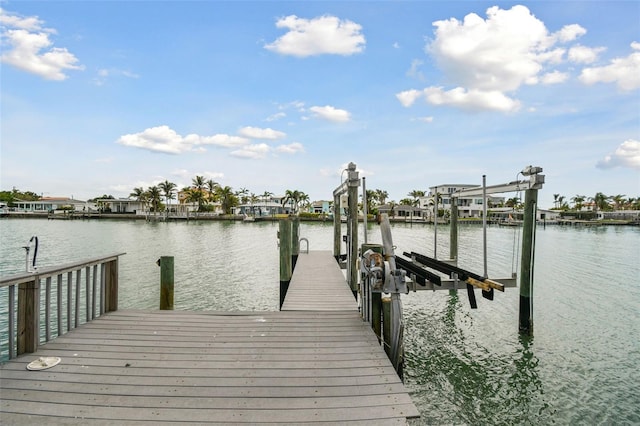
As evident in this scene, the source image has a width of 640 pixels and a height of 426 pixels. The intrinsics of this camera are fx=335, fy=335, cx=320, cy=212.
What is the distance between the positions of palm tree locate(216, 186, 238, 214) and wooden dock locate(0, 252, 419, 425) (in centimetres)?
8905

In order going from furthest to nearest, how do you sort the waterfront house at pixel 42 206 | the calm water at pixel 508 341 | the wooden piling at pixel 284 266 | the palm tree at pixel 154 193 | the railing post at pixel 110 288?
the waterfront house at pixel 42 206 < the palm tree at pixel 154 193 < the wooden piling at pixel 284 266 < the railing post at pixel 110 288 < the calm water at pixel 508 341

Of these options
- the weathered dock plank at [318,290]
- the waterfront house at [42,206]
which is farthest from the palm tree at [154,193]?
the weathered dock plank at [318,290]

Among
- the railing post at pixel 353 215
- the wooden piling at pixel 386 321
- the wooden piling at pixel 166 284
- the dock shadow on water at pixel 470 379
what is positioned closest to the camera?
the wooden piling at pixel 386 321

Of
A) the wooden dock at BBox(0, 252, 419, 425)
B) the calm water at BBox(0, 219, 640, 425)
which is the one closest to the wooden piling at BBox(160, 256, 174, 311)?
the wooden dock at BBox(0, 252, 419, 425)

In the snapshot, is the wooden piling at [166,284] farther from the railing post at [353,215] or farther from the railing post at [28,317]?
the railing post at [353,215]

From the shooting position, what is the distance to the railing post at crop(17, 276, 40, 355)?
4059mm

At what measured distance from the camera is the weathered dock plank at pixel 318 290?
21.2 ft

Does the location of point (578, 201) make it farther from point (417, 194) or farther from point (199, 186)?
point (199, 186)

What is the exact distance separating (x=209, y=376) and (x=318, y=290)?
170 inches

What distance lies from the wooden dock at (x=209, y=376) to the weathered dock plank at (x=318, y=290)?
0.91 m

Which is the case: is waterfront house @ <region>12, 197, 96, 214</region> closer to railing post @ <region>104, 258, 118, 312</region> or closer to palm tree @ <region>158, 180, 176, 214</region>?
palm tree @ <region>158, 180, 176, 214</region>

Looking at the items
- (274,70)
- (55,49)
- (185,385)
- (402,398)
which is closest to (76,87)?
(55,49)

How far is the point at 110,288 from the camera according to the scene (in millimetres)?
5883

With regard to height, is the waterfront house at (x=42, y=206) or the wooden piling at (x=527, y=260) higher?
the waterfront house at (x=42, y=206)
